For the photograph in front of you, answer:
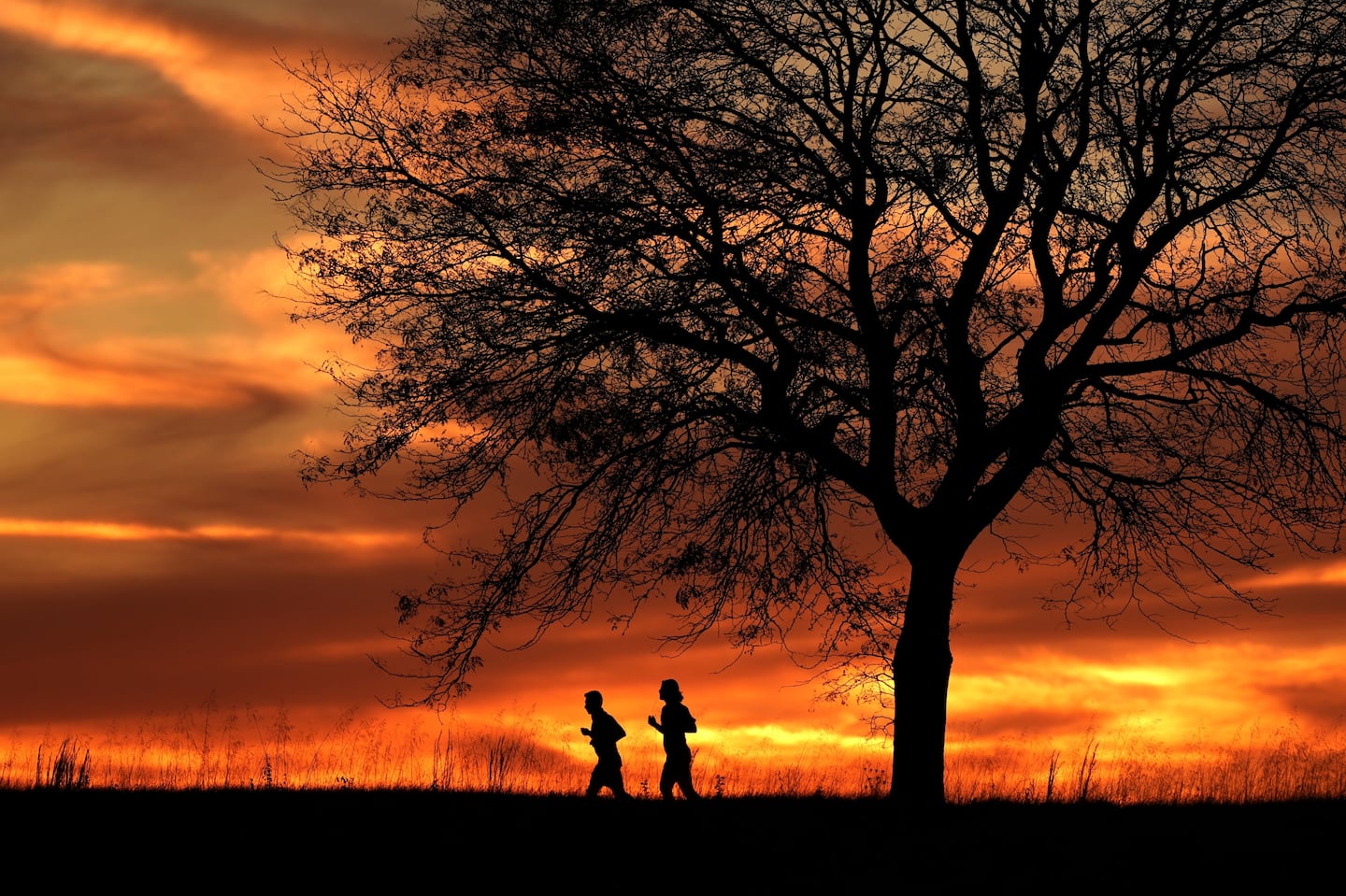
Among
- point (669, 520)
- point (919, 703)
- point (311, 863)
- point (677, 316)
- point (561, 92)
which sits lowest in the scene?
point (311, 863)

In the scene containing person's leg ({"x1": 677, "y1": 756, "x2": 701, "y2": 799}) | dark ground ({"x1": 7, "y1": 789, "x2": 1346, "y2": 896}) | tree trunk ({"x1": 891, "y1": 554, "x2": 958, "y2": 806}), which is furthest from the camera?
person's leg ({"x1": 677, "y1": 756, "x2": 701, "y2": 799})

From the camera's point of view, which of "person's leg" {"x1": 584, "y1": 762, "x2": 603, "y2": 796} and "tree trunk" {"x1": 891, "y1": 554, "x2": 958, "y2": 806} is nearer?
"tree trunk" {"x1": 891, "y1": 554, "x2": 958, "y2": 806}

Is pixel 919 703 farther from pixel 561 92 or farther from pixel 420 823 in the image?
pixel 561 92

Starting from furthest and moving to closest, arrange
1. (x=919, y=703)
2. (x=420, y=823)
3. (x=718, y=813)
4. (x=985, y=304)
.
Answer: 1. (x=985, y=304)
2. (x=919, y=703)
3. (x=718, y=813)
4. (x=420, y=823)

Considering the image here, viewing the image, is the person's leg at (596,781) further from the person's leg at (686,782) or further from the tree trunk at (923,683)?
the tree trunk at (923,683)

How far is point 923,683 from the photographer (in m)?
15.6

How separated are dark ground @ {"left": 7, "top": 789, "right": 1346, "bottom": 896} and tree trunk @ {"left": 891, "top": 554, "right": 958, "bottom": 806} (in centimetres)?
84

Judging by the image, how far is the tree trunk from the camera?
15.5 meters

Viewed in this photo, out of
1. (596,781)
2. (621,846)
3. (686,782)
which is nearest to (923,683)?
(686,782)

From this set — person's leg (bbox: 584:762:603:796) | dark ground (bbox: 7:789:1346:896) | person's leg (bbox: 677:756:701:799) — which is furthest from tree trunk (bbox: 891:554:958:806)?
person's leg (bbox: 584:762:603:796)

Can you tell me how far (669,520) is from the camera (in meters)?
16.3

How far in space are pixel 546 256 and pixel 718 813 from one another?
21.3ft

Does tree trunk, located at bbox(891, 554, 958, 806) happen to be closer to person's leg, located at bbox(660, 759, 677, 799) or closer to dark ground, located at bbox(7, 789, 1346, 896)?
dark ground, located at bbox(7, 789, 1346, 896)

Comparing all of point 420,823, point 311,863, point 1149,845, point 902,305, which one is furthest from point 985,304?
point 311,863
